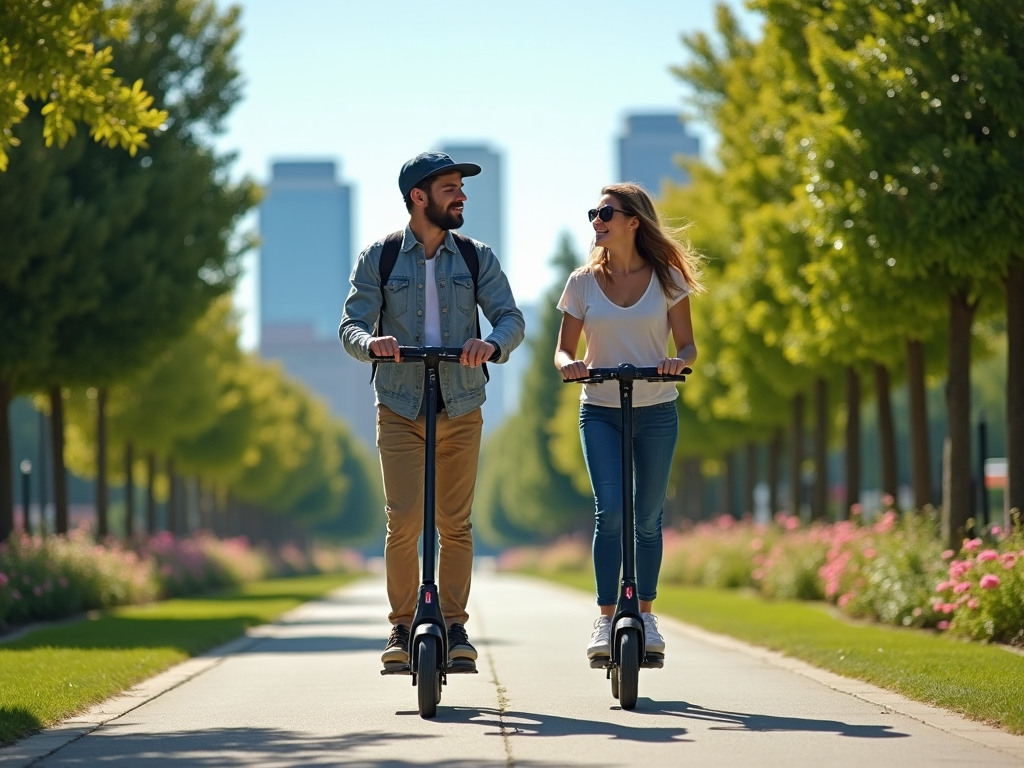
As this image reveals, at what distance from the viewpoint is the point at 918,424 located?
19984 mm

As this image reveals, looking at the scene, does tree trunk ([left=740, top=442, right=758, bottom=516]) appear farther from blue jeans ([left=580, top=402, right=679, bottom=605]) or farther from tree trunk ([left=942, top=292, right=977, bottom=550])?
blue jeans ([left=580, top=402, right=679, bottom=605])

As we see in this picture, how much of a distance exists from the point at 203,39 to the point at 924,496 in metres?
11.3

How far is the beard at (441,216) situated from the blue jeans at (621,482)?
108 centimetres

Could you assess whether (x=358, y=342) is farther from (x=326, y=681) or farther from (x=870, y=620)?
(x=870, y=620)

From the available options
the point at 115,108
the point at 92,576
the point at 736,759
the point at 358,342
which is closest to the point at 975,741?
the point at 736,759

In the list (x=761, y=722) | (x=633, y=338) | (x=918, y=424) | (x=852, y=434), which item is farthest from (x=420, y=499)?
(x=852, y=434)

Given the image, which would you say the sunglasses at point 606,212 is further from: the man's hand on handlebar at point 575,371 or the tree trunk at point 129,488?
the tree trunk at point 129,488

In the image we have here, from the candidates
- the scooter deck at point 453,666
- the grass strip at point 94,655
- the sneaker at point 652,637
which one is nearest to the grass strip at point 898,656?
the sneaker at point 652,637

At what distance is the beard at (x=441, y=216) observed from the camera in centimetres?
816

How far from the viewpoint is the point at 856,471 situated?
24.3 meters

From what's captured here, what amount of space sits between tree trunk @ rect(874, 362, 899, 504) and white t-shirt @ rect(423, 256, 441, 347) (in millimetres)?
15104

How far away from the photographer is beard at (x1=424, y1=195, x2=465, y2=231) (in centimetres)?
816

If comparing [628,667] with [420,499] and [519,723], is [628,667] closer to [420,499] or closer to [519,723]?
[519,723]

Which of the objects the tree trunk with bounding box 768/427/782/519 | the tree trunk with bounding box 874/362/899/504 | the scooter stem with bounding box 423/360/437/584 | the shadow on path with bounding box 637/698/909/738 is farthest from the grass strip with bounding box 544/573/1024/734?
the tree trunk with bounding box 768/427/782/519
